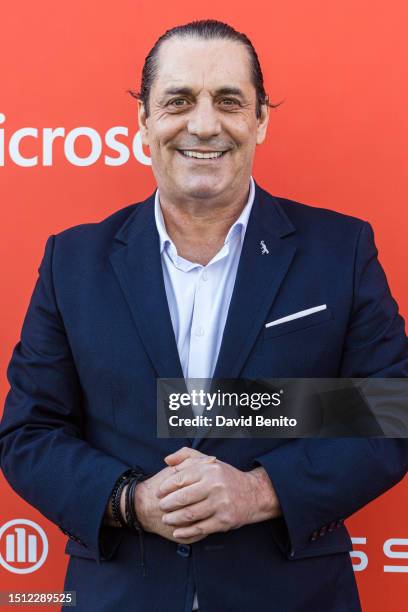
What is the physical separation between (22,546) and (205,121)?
127 cm

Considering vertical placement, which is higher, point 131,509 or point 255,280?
point 255,280

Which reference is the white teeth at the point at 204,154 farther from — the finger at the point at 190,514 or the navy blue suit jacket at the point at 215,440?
the finger at the point at 190,514

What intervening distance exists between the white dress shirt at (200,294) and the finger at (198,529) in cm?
31

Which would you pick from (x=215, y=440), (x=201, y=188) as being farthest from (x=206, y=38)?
(x=215, y=440)

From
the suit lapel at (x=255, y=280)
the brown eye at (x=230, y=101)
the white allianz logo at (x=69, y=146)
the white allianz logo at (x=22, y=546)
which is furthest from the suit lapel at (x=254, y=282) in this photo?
the white allianz logo at (x=22, y=546)

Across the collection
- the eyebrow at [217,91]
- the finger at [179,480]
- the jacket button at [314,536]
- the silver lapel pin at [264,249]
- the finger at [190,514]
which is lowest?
the jacket button at [314,536]

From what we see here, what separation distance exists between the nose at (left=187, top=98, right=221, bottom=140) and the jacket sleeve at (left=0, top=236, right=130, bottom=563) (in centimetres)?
44

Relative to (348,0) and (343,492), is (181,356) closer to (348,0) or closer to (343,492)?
(343,492)

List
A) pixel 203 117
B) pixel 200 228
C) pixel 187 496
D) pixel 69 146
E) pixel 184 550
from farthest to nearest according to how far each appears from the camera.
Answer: pixel 69 146 < pixel 200 228 < pixel 203 117 < pixel 184 550 < pixel 187 496

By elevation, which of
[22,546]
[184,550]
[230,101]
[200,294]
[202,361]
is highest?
[230,101]

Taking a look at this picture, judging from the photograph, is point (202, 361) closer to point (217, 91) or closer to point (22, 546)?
point (217, 91)

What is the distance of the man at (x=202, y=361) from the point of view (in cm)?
183

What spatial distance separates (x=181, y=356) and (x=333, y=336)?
32cm

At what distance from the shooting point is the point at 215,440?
1.90 meters
